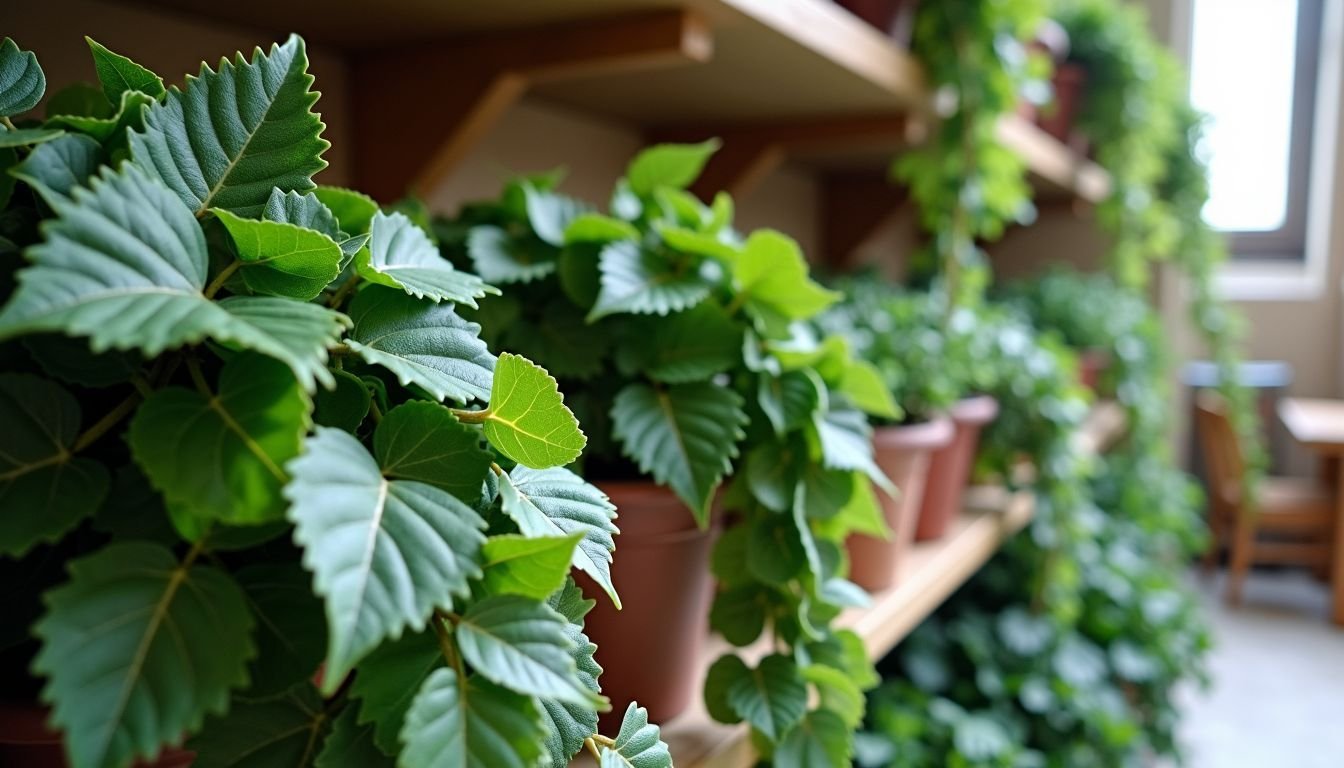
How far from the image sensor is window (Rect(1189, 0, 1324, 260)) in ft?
11.7

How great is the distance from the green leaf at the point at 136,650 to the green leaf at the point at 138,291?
0.19 feet

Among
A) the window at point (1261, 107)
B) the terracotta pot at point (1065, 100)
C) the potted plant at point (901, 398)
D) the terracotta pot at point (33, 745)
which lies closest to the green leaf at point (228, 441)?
the terracotta pot at point (33, 745)

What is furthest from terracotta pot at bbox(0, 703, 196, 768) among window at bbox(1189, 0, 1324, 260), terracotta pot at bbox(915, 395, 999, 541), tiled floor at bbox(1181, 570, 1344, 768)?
window at bbox(1189, 0, 1324, 260)

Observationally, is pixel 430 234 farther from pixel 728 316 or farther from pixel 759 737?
pixel 759 737

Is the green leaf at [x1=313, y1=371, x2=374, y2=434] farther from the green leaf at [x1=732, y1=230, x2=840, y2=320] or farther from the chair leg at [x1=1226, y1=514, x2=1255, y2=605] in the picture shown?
the chair leg at [x1=1226, y1=514, x2=1255, y2=605]

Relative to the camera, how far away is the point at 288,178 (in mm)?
344

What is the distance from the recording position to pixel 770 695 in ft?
1.90

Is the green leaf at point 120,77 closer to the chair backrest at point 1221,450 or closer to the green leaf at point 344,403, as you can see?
the green leaf at point 344,403

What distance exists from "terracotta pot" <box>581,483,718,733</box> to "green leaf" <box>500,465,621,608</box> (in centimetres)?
20

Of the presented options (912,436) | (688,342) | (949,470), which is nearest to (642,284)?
(688,342)

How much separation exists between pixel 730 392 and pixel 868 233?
1.44 metres

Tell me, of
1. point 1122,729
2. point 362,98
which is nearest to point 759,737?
point 362,98

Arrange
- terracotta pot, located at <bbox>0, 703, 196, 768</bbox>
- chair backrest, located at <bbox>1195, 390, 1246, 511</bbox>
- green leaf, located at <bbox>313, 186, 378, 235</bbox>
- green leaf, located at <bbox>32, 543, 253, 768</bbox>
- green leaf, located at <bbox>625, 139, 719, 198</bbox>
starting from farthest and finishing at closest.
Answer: chair backrest, located at <bbox>1195, 390, 1246, 511</bbox>, green leaf, located at <bbox>625, 139, 719, 198</bbox>, green leaf, located at <bbox>313, 186, 378, 235</bbox>, terracotta pot, located at <bbox>0, 703, 196, 768</bbox>, green leaf, located at <bbox>32, 543, 253, 768</bbox>

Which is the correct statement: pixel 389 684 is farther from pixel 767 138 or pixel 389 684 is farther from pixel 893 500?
pixel 767 138
